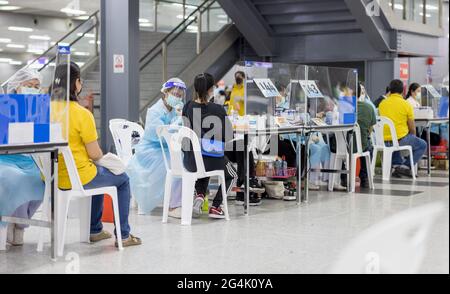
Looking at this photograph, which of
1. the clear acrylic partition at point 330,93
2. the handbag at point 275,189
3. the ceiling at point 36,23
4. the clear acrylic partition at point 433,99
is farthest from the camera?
the clear acrylic partition at point 433,99

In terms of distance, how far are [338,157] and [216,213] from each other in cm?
249

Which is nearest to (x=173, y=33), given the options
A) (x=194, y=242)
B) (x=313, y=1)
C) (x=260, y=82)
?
(x=313, y=1)

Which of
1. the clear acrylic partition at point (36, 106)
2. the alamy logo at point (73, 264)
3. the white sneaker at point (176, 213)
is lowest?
the alamy logo at point (73, 264)

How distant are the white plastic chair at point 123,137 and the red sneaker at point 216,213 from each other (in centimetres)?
106

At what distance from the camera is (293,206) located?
A: 726 cm

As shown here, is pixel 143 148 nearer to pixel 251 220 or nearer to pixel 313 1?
pixel 251 220

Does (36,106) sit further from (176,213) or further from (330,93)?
(330,93)

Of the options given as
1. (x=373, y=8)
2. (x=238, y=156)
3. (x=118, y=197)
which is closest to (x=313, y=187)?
(x=238, y=156)

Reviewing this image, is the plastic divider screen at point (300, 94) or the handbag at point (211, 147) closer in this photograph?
the handbag at point (211, 147)

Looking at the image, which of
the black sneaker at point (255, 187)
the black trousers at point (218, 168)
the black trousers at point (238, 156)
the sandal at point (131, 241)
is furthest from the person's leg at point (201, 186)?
the sandal at point (131, 241)

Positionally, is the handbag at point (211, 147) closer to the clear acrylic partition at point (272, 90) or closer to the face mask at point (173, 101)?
the face mask at point (173, 101)

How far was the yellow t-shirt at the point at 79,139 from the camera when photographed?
496cm

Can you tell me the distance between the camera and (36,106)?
470cm
